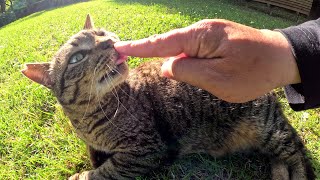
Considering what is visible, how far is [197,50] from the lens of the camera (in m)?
1.95

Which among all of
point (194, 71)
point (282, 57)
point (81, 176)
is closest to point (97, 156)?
point (81, 176)

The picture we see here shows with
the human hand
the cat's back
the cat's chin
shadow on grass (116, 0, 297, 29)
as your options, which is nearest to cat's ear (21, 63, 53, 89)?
the cat's chin

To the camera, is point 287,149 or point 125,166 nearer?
point 125,166

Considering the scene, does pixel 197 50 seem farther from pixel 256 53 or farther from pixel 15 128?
pixel 15 128

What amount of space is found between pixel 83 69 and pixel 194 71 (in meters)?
1.14

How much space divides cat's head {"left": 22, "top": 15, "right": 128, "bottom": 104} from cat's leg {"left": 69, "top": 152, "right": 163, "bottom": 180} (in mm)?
552

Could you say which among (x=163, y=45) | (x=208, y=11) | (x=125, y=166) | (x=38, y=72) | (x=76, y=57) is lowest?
(x=208, y=11)

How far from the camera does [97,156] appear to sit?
3129 mm

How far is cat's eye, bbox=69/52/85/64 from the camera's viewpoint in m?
2.82

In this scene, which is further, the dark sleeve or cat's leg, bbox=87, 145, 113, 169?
cat's leg, bbox=87, 145, 113, 169

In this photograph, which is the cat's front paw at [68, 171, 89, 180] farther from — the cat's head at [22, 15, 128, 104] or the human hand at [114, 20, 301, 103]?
the human hand at [114, 20, 301, 103]

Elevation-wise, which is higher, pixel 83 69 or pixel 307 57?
pixel 307 57

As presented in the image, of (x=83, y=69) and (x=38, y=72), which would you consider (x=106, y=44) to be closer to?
(x=83, y=69)

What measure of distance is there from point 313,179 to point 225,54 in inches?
64.4
